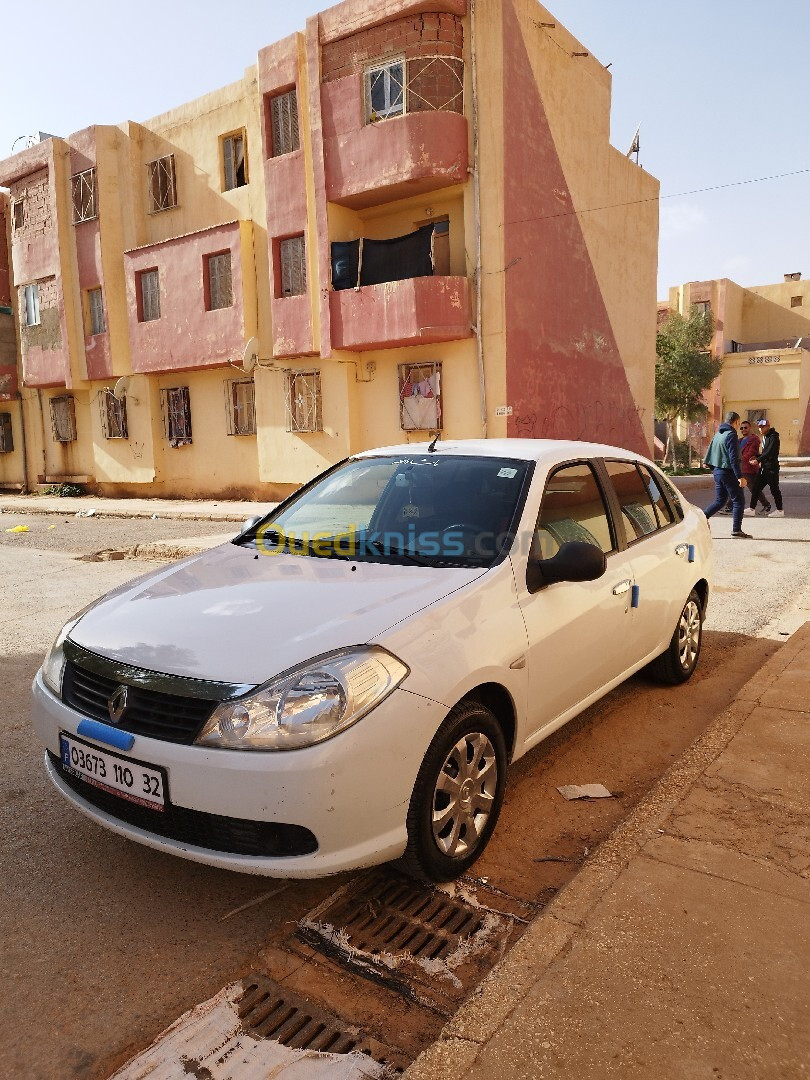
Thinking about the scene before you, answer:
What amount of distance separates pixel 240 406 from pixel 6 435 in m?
11.7

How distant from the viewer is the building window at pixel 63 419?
24.2 m

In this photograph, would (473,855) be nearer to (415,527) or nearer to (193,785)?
(193,785)

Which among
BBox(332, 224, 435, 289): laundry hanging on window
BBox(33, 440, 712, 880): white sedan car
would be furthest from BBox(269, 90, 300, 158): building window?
BBox(33, 440, 712, 880): white sedan car

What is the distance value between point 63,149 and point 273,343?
33.7 feet

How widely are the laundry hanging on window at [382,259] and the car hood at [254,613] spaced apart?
14.3 m

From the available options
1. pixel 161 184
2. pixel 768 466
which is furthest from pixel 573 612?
pixel 161 184

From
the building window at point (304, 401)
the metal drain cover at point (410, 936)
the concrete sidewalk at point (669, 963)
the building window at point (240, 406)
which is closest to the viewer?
the concrete sidewalk at point (669, 963)

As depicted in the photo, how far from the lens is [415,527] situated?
3.48 meters

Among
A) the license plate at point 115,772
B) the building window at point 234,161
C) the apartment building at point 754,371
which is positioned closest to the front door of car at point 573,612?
the license plate at point 115,772

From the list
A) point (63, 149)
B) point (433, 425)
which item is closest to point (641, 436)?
point (433, 425)

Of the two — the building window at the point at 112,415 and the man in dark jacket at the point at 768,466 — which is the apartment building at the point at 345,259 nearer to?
the building window at the point at 112,415

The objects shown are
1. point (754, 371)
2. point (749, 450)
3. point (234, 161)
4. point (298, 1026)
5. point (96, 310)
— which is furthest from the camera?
point (754, 371)

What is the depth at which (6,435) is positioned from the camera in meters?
26.8

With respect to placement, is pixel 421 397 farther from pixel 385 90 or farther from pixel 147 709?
pixel 147 709
